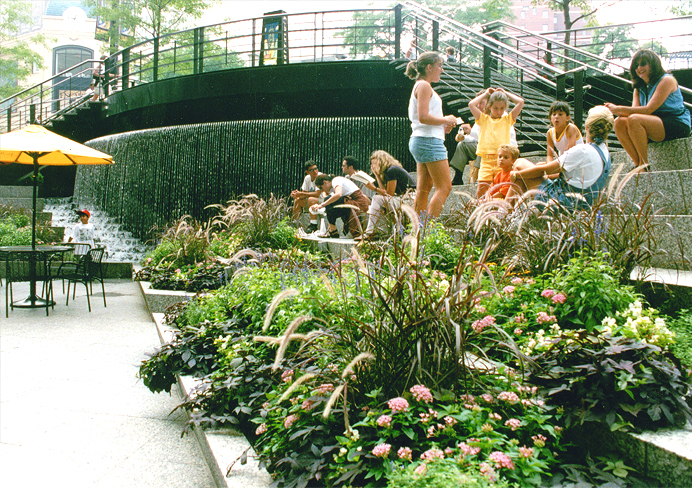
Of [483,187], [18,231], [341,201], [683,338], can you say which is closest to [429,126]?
[483,187]

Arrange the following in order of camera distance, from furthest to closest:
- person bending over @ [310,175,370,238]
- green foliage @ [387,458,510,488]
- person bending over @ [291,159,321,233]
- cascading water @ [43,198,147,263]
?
cascading water @ [43,198,147,263] < person bending over @ [291,159,321,233] < person bending over @ [310,175,370,238] < green foliage @ [387,458,510,488]

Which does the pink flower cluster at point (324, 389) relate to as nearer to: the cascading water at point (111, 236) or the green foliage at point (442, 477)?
the green foliage at point (442, 477)

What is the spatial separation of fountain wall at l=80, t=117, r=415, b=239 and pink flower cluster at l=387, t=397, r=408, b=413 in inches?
374

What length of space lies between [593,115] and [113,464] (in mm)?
4244

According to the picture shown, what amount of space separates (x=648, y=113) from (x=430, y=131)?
2119 mm

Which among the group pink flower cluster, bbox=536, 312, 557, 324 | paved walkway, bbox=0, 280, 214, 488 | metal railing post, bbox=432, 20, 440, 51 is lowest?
paved walkway, bbox=0, 280, 214, 488

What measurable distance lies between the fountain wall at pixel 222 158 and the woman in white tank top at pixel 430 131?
5.72 meters

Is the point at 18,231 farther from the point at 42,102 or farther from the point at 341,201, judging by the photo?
the point at 42,102

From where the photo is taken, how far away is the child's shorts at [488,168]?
5.98 meters

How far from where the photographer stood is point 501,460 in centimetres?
168

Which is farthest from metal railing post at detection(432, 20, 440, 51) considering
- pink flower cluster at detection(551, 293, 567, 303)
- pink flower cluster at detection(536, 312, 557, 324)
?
pink flower cluster at detection(536, 312, 557, 324)

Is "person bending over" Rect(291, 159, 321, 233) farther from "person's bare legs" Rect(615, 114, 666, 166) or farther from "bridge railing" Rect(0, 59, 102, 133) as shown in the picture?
"bridge railing" Rect(0, 59, 102, 133)

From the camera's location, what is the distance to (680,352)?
231cm

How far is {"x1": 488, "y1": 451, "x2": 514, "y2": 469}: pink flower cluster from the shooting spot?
5.49ft
